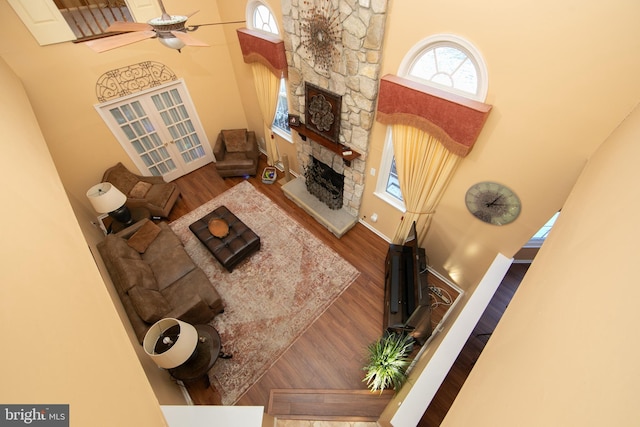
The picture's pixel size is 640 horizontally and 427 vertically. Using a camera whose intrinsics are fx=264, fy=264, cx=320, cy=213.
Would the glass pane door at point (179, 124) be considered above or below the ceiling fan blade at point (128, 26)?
below

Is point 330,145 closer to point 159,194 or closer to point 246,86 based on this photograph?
point 246,86

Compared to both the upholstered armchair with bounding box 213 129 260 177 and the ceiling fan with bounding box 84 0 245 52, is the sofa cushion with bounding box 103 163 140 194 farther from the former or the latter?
the ceiling fan with bounding box 84 0 245 52

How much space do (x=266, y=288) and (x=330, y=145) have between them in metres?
2.57

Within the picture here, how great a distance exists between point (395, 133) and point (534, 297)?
8.42 feet

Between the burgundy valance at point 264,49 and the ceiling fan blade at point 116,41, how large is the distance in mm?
2343

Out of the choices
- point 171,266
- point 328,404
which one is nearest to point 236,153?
point 171,266

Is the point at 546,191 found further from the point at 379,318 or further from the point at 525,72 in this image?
the point at 379,318

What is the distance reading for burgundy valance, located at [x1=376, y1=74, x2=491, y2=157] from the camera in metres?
2.65

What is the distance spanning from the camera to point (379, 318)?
3.96 meters

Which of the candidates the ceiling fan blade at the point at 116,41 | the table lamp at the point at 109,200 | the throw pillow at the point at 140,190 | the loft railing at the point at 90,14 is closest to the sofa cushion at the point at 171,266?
the table lamp at the point at 109,200

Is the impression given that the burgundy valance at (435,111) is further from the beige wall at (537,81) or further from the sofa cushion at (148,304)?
the sofa cushion at (148,304)

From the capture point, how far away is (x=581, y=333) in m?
0.81

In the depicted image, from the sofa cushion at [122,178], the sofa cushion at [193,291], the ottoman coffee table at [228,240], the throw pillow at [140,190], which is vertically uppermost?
the sofa cushion at [122,178]

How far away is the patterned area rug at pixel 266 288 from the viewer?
3.62m
